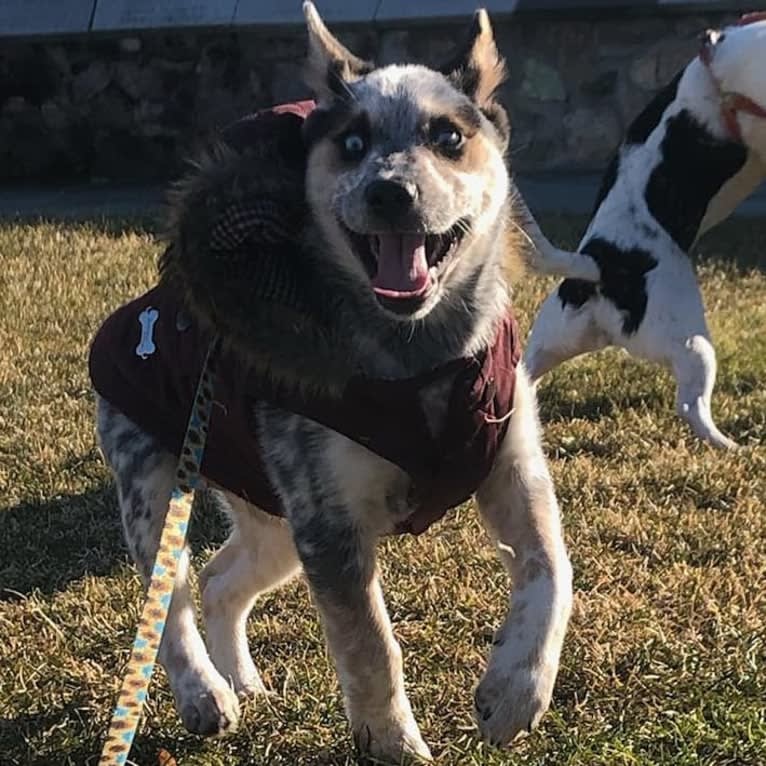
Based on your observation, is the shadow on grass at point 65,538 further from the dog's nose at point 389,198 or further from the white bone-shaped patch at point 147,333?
the dog's nose at point 389,198

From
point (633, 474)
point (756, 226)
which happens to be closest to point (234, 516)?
point (633, 474)

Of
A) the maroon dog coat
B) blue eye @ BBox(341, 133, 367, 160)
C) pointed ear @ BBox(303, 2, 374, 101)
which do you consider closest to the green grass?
the maroon dog coat

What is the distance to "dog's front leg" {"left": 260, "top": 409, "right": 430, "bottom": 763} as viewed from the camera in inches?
105

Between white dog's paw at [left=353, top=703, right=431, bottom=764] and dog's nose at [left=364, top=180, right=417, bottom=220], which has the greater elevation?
dog's nose at [left=364, top=180, right=417, bottom=220]

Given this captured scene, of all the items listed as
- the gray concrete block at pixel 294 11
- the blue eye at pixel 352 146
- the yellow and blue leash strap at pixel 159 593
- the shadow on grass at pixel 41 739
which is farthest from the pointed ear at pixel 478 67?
the gray concrete block at pixel 294 11

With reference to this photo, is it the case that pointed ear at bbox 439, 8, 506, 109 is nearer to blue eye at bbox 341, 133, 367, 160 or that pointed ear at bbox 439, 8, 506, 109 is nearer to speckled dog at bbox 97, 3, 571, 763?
speckled dog at bbox 97, 3, 571, 763

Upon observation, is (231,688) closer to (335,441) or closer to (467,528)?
(335,441)

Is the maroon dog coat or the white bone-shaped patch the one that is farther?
the white bone-shaped patch

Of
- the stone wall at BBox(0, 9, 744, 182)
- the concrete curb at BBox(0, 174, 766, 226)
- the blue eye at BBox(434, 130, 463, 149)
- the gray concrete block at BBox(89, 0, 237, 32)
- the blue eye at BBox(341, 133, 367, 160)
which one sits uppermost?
the gray concrete block at BBox(89, 0, 237, 32)

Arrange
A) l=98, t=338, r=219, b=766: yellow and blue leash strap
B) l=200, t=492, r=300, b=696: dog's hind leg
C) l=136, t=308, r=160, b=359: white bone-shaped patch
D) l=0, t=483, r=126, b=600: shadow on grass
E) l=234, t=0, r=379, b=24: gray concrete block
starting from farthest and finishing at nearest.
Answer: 1. l=234, t=0, r=379, b=24: gray concrete block
2. l=0, t=483, r=126, b=600: shadow on grass
3. l=200, t=492, r=300, b=696: dog's hind leg
4. l=136, t=308, r=160, b=359: white bone-shaped patch
5. l=98, t=338, r=219, b=766: yellow and blue leash strap

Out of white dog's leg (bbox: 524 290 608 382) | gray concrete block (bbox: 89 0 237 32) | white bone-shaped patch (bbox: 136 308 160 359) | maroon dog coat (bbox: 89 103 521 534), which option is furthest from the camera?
gray concrete block (bbox: 89 0 237 32)

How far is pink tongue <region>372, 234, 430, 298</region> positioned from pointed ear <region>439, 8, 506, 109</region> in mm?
448

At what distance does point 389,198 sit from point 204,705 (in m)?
1.17

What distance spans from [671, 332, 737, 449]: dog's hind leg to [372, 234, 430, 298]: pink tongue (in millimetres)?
2425
